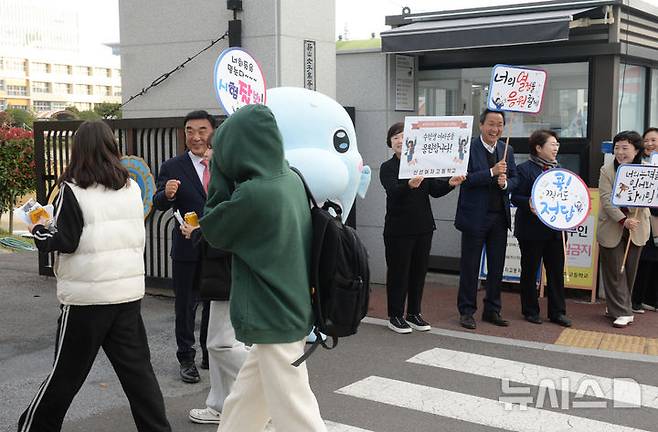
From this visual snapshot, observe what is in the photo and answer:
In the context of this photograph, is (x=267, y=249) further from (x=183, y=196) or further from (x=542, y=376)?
(x=542, y=376)

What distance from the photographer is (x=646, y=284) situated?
8.33 m

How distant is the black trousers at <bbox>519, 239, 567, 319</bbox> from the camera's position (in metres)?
7.61

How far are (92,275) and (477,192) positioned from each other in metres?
4.19

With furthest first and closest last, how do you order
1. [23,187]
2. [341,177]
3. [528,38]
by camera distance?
[23,187], [528,38], [341,177]

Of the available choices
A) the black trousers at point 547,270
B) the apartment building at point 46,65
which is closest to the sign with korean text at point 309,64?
the black trousers at point 547,270

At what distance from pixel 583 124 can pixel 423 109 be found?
6.59 feet

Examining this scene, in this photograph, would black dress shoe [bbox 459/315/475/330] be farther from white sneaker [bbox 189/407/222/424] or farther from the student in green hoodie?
the student in green hoodie

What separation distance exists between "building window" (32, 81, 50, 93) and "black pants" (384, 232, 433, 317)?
138390 mm

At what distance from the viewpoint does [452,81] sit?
981cm

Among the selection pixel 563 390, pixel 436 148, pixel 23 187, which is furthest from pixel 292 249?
pixel 23 187

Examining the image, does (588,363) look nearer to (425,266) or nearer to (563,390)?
(563,390)

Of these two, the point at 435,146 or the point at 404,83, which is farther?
the point at 404,83

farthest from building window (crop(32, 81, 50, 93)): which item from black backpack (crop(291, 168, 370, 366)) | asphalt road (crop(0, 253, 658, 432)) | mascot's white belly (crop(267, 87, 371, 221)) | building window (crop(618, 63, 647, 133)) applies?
black backpack (crop(291, 168, 370, 366))

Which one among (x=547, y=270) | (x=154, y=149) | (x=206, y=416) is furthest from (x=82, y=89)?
(x=206, y=416)
